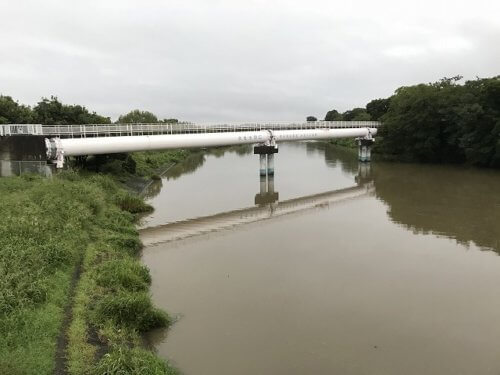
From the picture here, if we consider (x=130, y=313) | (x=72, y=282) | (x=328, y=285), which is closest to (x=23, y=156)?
(x=72, y=282)

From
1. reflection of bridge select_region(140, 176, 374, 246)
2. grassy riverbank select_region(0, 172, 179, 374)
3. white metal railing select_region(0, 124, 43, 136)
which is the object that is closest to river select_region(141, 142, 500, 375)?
reflection of bridge select_region(140, 176, 374, 246)

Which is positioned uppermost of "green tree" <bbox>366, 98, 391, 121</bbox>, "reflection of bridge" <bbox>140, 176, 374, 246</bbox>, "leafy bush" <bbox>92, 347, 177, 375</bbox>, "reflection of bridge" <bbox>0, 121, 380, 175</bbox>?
"green tree" <bbox>366, 98, 391, 121</bbox>

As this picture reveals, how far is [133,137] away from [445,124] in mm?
36000

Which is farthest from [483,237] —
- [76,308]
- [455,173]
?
[455,173]

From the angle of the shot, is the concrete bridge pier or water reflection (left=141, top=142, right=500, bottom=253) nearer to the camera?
water reflection (left=141, top=142, right=500, bottom=253)

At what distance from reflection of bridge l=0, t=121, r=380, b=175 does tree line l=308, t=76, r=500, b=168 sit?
34.6ft

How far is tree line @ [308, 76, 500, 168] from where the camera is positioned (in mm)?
40719

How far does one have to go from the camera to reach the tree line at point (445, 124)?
134 feet

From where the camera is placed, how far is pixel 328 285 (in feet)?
42.2

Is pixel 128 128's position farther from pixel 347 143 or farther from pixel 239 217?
pixel 347 143

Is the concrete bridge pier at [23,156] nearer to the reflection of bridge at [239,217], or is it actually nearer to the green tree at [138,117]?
the reflection of bridge at [239,217]

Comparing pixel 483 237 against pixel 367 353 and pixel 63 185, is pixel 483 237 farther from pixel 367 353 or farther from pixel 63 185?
pixel 63 185

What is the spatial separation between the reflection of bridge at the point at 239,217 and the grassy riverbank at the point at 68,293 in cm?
218

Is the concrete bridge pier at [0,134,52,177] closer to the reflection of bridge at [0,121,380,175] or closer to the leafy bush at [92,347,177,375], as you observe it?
the reflection of bridge at [0,121,380,175]
